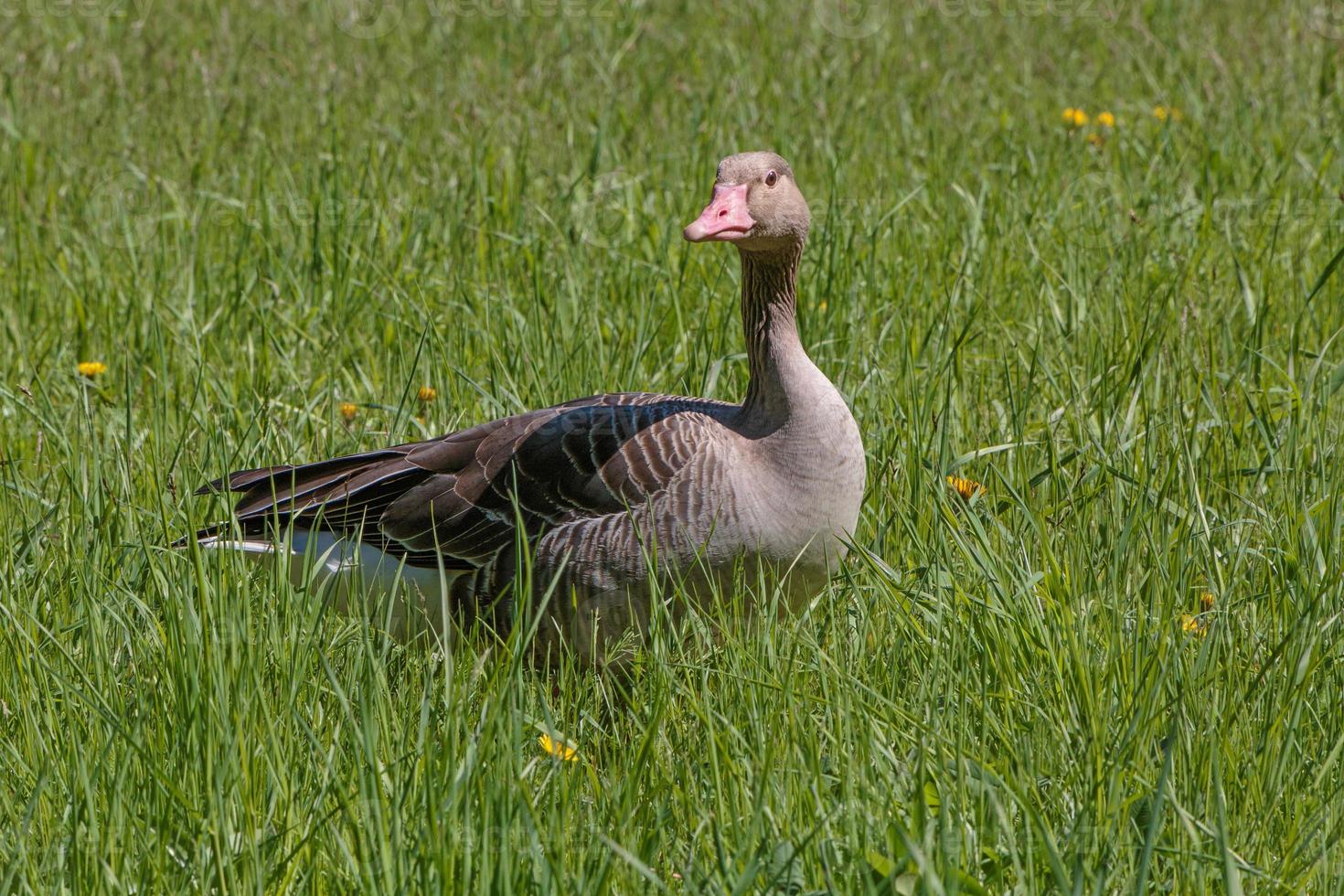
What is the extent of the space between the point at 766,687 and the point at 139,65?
6.78 metres

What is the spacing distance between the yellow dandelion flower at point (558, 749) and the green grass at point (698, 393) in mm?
58

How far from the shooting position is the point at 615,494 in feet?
12.1

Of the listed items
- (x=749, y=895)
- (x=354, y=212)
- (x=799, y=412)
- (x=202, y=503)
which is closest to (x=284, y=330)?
(x=354, y=212)

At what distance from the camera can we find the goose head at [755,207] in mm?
3574

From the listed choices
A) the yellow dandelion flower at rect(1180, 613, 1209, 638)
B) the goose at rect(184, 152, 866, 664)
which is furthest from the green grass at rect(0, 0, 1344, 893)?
the goose at rect(184, 152, 866, 664)

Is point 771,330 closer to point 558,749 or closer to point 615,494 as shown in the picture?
point 615,494

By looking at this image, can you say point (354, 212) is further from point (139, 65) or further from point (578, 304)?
point (139, 65)

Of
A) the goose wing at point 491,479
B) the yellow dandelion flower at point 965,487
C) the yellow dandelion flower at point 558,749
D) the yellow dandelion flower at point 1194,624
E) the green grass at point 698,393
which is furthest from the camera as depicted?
the yellow dandelion flower at point 965,487

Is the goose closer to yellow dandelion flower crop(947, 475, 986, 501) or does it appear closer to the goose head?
the goose head

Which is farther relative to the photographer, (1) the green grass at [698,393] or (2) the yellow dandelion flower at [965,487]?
(2) the yellow dandelion flower at [965,487]

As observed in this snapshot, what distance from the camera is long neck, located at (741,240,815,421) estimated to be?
374cm

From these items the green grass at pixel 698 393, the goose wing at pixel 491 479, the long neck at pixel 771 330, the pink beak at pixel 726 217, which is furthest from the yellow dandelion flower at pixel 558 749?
the pink beak at pixel 726 217

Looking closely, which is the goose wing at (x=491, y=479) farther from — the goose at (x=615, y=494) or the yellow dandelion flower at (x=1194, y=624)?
the yellow dandelion flower at (x=1194, y=624)

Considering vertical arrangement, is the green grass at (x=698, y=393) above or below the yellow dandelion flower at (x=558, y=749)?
above
